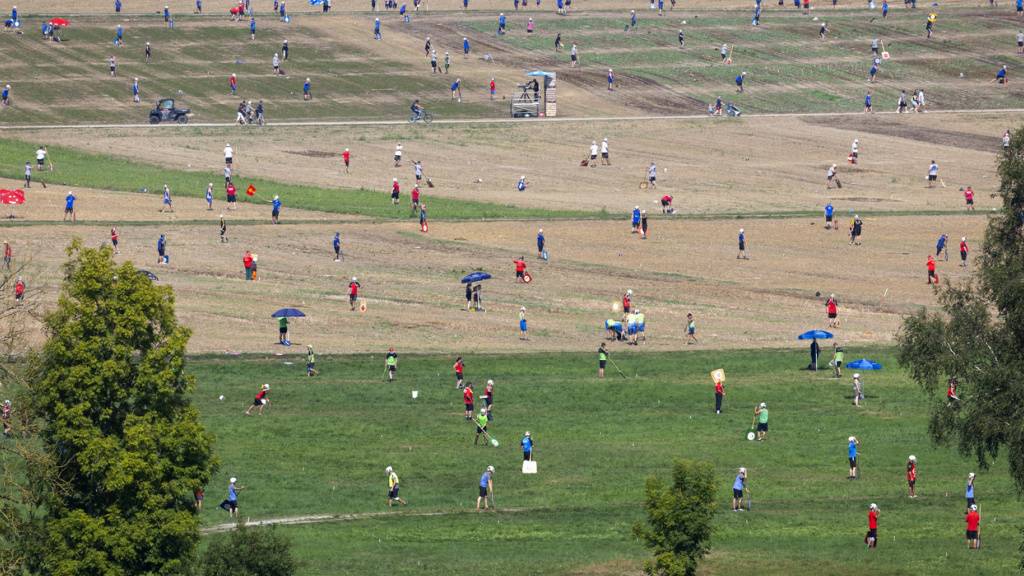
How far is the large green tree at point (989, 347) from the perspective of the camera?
3809cm

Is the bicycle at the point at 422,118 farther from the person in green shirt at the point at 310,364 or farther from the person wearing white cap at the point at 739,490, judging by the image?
the person wearing white cap at the point at 739,490

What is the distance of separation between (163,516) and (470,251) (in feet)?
141

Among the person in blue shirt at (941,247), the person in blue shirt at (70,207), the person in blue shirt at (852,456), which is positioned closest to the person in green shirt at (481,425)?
the person in blue shirt at (852,456)

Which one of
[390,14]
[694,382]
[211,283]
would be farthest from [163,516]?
[390,14]

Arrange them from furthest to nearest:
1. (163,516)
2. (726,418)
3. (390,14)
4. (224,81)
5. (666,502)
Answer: (390,14) < (224,81) < (726,418) < (666,502) < (163,516)

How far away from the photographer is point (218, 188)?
8656cm

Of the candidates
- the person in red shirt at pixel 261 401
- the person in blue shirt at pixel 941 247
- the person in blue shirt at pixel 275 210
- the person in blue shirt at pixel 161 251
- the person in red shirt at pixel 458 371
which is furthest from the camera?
the person in blue shirt at pixel 275 210

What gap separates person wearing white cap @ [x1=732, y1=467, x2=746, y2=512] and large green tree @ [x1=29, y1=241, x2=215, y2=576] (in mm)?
16404

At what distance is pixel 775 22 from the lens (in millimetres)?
130375

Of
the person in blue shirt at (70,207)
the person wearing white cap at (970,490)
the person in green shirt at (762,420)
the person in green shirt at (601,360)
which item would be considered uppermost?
the person in blue shirt at (70,207)

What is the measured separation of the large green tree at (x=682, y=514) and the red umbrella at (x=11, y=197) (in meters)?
49.2

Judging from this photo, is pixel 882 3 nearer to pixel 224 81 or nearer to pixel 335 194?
pixel 224 81

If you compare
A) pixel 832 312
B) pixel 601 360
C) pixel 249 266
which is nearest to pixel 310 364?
pixel 601 360

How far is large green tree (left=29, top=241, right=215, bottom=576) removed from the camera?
108ft
